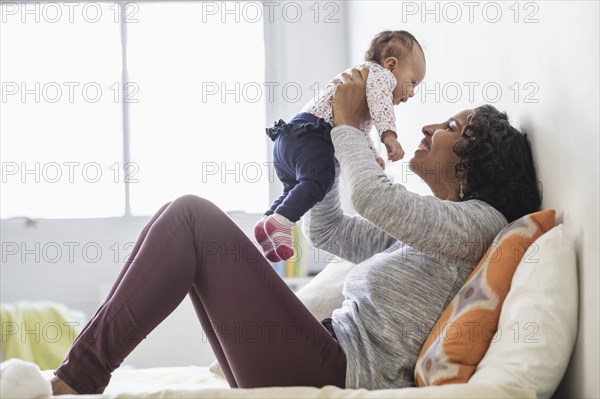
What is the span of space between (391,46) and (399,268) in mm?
609

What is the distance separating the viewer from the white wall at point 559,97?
1.41m

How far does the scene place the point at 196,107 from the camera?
4.26 m

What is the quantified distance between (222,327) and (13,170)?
2.92m

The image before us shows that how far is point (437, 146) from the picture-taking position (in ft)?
6.14

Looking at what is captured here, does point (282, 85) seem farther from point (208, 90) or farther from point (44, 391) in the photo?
point (44, 391)

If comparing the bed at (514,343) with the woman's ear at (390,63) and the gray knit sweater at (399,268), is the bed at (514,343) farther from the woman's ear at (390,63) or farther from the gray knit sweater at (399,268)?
the woman's ear at (390,63)

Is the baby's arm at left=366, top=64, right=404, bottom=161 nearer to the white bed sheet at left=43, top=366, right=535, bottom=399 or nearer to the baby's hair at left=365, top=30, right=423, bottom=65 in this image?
the baby's hair at left=365, top=30, right=423, bottom=65

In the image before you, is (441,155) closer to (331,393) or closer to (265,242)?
(265,242)

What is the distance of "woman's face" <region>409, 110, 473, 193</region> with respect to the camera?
1866 mm

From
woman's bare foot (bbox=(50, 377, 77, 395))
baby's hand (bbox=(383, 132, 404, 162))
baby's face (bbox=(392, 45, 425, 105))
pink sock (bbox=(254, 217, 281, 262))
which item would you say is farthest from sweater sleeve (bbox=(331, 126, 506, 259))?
woman's bare foot (bbox=(50, 377, 77, 395))

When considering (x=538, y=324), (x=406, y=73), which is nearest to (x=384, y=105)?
(x=406, y=73)

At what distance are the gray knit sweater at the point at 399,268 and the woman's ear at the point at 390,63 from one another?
1.06ft

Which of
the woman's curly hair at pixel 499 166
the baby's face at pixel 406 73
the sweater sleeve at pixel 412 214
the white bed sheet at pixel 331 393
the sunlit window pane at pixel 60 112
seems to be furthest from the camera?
the sunlit window pane at pixel 60 112

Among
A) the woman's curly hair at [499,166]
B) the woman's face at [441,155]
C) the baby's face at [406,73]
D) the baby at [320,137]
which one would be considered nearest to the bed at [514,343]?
the woman's curly hair at [499,166]
